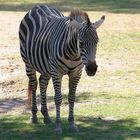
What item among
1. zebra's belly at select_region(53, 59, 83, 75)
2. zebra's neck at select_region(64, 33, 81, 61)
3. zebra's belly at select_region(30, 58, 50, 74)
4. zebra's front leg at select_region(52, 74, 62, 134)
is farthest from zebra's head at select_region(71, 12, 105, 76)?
zebra's belly at select_region(30, 58, 50, 74)

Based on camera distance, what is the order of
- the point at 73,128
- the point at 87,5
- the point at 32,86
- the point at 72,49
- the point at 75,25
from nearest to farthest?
the point at 75,25 < the point at 72,49 < the point at 73,128 < the point at 32,86 < the point at 87,5

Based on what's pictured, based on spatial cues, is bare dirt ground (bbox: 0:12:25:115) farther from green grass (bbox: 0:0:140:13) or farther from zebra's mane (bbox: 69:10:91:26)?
green grass (bbox: 0:0:140:13)

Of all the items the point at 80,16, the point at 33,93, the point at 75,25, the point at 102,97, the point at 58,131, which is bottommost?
the point at 58,131

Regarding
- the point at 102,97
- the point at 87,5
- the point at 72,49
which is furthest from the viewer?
the point at 87,5

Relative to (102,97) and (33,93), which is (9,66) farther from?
(33,93)

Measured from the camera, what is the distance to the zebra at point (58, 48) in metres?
7.59

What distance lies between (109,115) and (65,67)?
74.2 inches

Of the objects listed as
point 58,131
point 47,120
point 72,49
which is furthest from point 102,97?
point 72,49

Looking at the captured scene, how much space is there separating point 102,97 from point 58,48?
10.7ft

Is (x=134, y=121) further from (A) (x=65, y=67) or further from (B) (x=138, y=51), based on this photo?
(B) (x=138, y=51)

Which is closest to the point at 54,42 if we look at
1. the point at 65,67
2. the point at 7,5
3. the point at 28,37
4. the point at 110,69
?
the point at 65,67

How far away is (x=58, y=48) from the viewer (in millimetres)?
8242

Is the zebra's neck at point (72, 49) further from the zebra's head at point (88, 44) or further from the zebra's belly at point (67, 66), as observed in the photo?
the zebra's head at point (88, 44)

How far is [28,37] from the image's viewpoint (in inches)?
371
